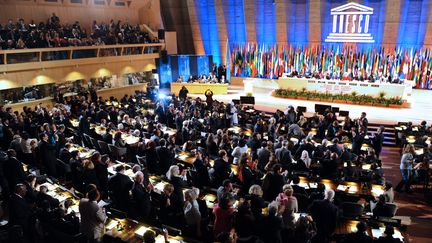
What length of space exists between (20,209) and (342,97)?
652 inches

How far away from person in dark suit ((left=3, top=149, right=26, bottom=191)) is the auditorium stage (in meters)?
12.6

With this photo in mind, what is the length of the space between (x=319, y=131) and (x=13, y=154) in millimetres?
9553

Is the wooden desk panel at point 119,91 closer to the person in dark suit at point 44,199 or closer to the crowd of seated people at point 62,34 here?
the crowd of seated people at point 62,34

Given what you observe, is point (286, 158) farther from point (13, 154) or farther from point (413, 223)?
point (13, 154)

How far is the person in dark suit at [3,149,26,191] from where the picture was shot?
27.0 ft

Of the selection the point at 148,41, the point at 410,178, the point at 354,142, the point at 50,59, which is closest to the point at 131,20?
the point at 148,41

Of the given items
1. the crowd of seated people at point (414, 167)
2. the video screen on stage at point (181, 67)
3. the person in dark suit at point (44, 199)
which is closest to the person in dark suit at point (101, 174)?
the person in dark suit at point (44, 199)

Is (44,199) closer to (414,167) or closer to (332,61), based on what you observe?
(414,167)

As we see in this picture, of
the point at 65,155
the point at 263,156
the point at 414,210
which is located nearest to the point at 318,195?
the point at 263,156

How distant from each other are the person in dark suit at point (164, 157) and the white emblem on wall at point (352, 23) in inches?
633

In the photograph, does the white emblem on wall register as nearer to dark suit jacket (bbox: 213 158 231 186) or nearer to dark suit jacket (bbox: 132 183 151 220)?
dark suit jacket (bbox: 213 158 231 186)

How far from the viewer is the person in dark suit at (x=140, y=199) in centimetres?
646

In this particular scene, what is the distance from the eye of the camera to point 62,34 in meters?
19.5

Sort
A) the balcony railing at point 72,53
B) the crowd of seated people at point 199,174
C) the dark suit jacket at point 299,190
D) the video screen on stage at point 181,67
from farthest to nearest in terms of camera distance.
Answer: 1. the video screen on stage at point 181,67
2. the balcony railing at point 72,53
3. the dark suit jacket at point 299,190
4. the crowd of seated people at point 199,174
